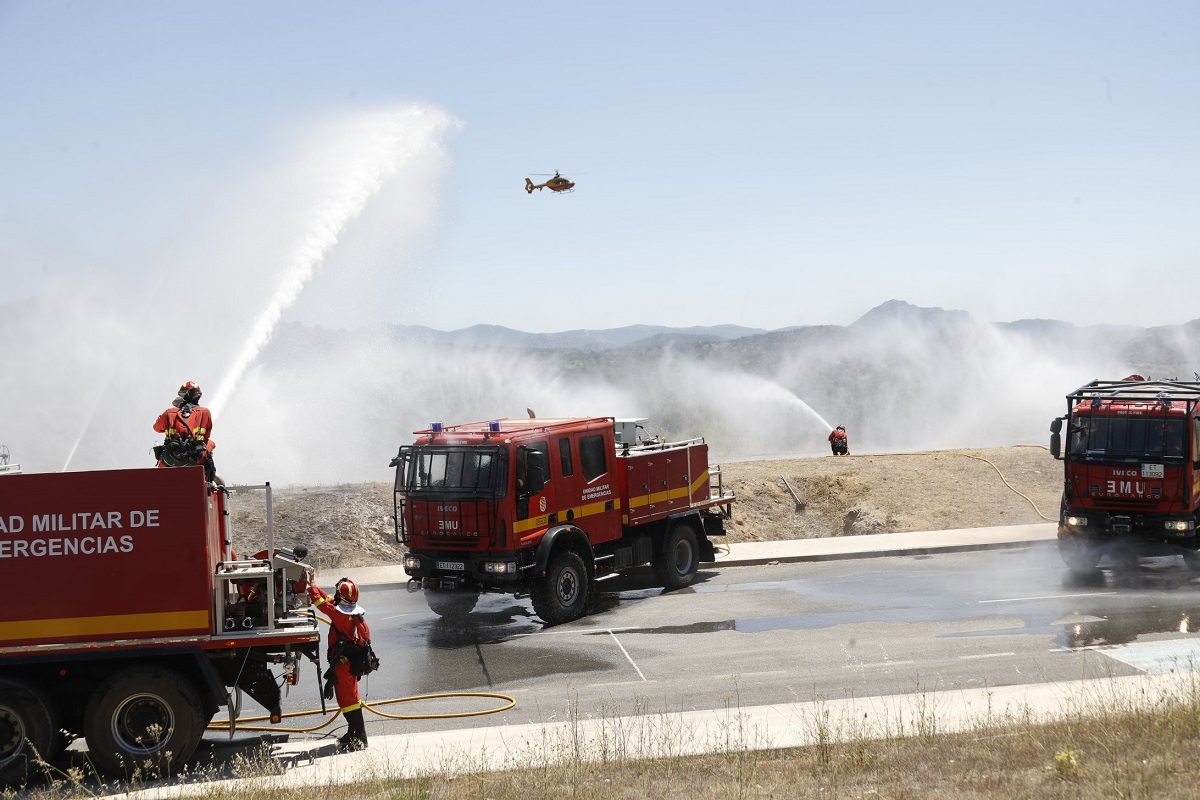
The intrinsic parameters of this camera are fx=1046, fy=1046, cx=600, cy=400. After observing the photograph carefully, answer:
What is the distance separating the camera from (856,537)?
22.5 meters

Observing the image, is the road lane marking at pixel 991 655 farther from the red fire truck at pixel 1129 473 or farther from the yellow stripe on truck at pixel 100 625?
the yellow stripe on truck at pixel 100 625

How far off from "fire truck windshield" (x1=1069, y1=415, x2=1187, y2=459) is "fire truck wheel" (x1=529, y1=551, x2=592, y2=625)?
927 cm

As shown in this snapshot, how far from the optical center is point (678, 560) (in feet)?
61.6

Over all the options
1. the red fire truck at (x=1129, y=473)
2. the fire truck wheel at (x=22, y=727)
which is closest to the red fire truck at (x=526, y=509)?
the fire truck wheel at (x=22, y=727)

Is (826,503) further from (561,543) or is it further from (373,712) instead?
(373,712)

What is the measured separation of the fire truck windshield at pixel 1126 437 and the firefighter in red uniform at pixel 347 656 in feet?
45.0

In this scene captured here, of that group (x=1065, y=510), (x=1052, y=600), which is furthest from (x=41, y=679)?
(x=1065, y=510)

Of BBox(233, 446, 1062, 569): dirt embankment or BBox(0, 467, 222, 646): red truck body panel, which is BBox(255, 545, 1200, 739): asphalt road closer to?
BBox(0, 467, 222, 646): red truck body panel

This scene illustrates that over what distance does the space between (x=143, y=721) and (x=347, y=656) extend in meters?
1.90

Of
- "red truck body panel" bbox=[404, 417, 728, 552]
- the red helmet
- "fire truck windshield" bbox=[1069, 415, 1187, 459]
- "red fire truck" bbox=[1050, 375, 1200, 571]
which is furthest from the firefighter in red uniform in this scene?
"fire truck windshield" bbox=[1069, 415, 1187, 459]

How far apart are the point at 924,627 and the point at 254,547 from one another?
12.8 metres

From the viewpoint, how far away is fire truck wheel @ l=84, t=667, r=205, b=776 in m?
9.53

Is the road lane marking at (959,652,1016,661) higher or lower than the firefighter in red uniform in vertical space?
lower

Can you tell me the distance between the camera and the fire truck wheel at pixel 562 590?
15484 millimetres
